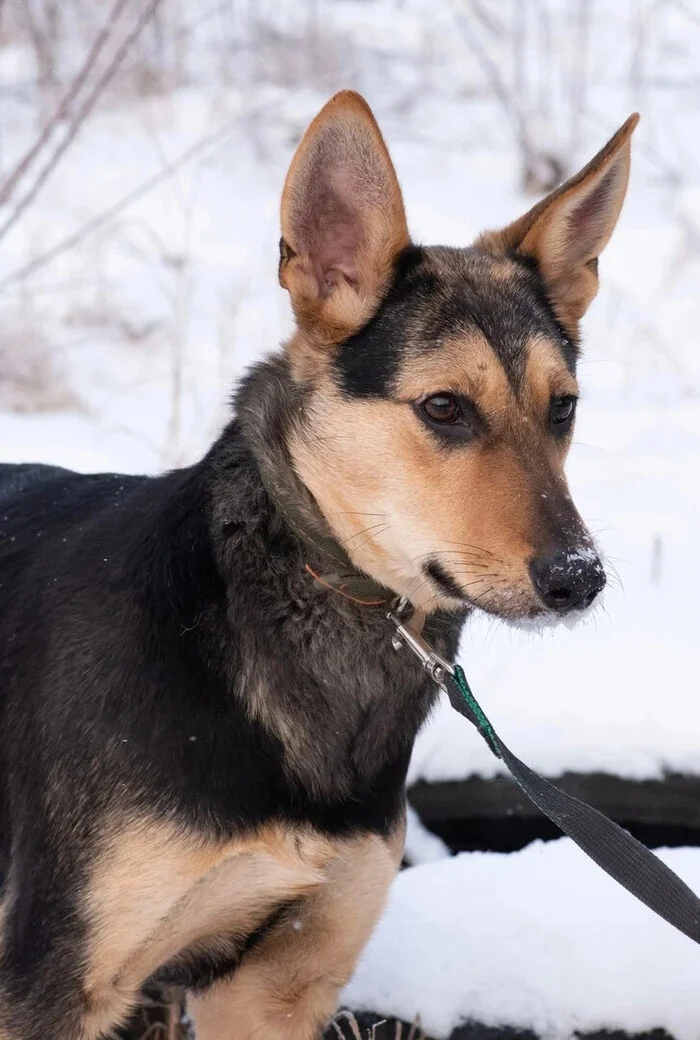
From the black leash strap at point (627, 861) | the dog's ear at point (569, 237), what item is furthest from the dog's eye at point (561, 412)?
the black leash strap at point (627, 861)

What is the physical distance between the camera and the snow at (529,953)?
3043 mm

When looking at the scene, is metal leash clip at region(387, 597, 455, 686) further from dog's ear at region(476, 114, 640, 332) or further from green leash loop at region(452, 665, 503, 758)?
dog's ear at region(476, 114, 640, 332)

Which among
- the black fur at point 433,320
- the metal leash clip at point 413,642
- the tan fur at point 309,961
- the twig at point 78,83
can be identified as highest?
the twig at point 78,83

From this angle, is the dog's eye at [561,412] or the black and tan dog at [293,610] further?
the dog's eye at [561,412]

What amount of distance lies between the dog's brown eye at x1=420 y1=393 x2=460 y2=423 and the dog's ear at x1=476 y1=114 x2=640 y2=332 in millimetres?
536

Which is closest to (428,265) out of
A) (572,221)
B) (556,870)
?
(572,221)

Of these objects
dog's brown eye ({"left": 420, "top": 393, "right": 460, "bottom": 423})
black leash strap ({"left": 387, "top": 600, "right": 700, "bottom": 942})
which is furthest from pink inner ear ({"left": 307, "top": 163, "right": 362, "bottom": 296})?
black leash strap ({"left": 387, "top": 600, "right": 700, "bottom": 942})

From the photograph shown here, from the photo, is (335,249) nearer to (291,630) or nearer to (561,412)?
(561,412)

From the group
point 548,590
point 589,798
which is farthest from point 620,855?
point 589,798

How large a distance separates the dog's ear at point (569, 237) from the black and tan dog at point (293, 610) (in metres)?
0.01

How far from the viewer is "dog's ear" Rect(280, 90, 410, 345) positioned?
251cm

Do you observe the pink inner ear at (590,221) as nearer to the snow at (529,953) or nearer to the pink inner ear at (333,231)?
the pink inner ear at (333,231)

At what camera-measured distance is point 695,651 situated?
15.2 ft

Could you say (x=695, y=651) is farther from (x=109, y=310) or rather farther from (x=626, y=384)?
(x=109, y=310)
